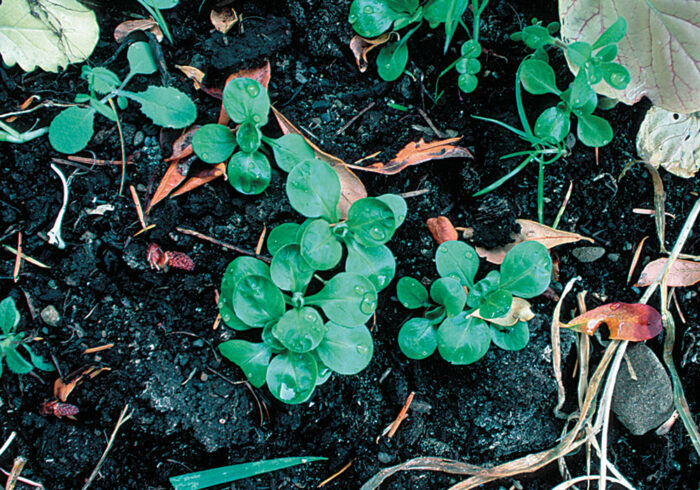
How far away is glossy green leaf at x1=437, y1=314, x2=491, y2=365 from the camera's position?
5.15 ft

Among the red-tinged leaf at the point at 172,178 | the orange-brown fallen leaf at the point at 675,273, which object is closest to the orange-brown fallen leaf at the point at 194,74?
the red-tinged leaf at the point at 172,178

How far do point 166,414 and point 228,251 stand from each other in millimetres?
576

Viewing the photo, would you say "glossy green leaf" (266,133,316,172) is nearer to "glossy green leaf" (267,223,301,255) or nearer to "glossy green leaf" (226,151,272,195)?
"glossy green leaf" (226,151,272,195)

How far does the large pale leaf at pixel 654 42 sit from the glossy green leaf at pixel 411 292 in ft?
3.08

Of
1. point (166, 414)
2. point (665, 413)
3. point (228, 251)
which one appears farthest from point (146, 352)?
point (665, 413)

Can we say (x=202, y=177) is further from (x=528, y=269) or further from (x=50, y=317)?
(x=528, y=269)

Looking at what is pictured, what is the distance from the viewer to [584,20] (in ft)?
5.57

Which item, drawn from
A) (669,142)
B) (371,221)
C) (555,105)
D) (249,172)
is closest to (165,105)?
(249,172)

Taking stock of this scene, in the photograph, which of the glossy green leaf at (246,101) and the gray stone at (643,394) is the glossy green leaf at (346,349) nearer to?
the glossy green leaf at (246,101)

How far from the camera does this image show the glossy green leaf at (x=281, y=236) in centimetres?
158

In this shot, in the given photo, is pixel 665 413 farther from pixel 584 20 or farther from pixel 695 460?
pixel 584 20

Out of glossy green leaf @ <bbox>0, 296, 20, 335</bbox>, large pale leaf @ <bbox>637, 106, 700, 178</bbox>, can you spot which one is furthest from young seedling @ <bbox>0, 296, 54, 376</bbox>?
large pale leaf @ <bbox>637, 106, 700, 178</bbox>

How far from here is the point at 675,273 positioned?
72.7 inches

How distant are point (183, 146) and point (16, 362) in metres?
0.88
